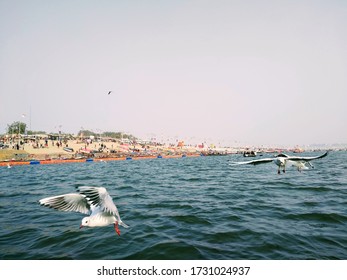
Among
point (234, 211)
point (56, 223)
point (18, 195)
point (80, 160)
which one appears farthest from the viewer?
point (80, 160)

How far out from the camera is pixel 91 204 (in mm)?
5949

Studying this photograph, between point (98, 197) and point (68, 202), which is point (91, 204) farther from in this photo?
point (68, 202)

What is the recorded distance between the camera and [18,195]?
14133 mm

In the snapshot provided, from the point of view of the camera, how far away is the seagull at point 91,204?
5516mm

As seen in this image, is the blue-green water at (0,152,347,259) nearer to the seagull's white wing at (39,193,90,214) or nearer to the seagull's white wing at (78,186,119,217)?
the seagull's white wing at (39,193,90,214)

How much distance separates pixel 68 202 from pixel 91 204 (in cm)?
74

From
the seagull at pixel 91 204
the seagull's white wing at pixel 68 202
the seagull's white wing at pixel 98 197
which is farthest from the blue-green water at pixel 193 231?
the seagull's white wing at pixel 98 197

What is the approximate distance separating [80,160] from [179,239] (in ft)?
176

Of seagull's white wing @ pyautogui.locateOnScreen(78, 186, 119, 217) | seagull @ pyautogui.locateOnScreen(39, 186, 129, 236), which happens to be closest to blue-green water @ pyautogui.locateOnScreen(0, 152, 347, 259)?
seagull @ pyautogui.locateOnScreen(39, 186, 129, 236)

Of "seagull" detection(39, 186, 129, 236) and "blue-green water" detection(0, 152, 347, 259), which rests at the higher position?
"seagull" detection(39, 186, 129, 236)

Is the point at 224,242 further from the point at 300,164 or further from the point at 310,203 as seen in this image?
the point at 300,164

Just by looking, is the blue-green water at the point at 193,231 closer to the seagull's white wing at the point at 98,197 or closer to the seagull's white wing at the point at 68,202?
the seagull's white wing at the point at 68,202

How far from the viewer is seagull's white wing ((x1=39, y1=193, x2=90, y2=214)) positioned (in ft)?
18.8
